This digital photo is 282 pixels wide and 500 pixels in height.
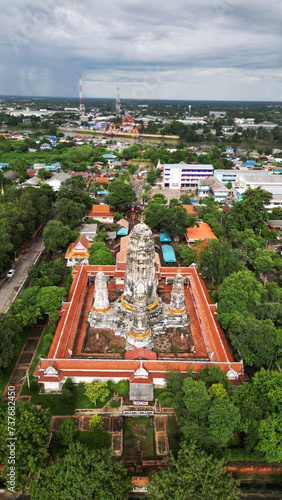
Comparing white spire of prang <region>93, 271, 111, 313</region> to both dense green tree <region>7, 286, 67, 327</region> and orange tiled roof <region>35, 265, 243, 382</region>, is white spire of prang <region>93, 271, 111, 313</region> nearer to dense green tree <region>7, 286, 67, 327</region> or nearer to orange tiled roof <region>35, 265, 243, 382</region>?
orange tiled roof <region>35, 265, 243, 382</region>

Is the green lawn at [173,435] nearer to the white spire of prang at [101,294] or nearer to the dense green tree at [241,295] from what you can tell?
the dense green tree at [241,295]

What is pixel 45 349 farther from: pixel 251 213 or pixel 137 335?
pixel 251 213

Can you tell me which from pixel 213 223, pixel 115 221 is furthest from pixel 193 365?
pixel 115 221

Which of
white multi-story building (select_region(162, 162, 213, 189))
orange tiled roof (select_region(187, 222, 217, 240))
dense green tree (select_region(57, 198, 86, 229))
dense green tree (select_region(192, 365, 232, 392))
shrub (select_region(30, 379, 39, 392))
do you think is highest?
white multi-story building (select_region(162, 162, 213, 189))

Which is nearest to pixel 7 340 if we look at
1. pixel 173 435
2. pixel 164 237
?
pixel 173 435

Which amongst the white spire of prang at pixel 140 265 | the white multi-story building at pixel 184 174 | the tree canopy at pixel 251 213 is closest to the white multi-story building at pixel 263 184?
the tree canopy at pixel 251 213

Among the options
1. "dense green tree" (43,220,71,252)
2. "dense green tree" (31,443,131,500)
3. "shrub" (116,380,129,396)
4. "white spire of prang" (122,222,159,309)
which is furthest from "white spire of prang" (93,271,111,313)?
"dense green tree" (31,443,131,500)

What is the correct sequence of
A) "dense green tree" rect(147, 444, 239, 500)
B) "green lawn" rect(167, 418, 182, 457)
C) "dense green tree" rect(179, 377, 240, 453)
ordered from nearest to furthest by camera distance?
"dense green tree" rect(147, 444, 239, 500) < "dense green tree" rect(179, 377, 240, 453) < "green lawn" rect(167, 418, 182, 457)

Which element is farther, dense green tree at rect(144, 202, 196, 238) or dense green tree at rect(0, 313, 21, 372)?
dense green tree at rect(144, 202, 196, 238)
